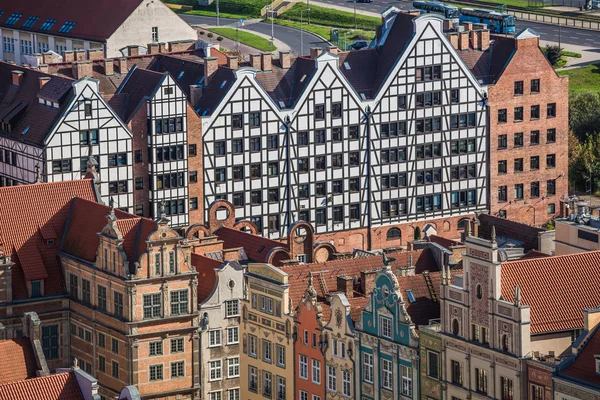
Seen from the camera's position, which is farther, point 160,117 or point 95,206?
point 160,117

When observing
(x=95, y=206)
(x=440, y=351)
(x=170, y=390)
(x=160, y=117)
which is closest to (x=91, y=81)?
(x=160, y=117)

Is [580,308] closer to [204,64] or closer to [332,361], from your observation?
[332,361]

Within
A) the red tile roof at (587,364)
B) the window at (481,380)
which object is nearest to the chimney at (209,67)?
the window at (481,380)

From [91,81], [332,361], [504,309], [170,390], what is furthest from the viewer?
[91,81]

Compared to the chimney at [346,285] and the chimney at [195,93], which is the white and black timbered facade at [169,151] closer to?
the chimney at [195,93]

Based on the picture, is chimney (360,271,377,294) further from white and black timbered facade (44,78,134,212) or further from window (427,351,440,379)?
white and black timbered facade (44,78,134,212)

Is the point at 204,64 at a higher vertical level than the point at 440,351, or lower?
higher
